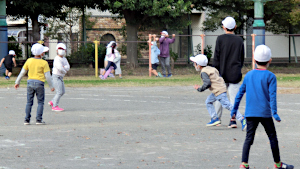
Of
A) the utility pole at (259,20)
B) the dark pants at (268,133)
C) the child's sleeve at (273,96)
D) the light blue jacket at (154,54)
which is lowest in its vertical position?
the dark pants at (268,133)

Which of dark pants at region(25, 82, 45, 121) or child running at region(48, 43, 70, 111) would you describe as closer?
dark pants at region(25, 82, 45, 121)

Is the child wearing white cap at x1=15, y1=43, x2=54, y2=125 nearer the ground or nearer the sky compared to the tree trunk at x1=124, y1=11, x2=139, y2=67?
nearer the ground

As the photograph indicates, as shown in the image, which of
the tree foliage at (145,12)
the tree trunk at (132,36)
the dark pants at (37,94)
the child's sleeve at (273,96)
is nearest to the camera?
the child's sleeve at (273,96)

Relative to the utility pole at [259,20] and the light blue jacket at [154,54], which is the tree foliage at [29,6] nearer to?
the light blue jacket at [154,54]

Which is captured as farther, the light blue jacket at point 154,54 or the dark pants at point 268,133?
the light blue jacket at point 154,54

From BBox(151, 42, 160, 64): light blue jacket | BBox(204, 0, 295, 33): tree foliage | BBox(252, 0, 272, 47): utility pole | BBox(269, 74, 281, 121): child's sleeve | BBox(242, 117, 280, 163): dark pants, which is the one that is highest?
BBox(204, 0, 295, 33): tree foliage

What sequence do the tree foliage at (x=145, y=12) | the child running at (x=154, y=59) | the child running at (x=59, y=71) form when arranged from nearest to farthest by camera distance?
1. the child running at (x=59, y=71)
2. the child running at (x=154, y=59)
3. the tree foliage at (x=145, y=12)

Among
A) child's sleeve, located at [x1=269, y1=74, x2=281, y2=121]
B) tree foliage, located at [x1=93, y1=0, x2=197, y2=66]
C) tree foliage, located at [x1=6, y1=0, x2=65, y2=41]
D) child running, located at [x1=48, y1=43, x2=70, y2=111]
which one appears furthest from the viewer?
tree foliage, located at [x1=6, y1=0, x2=65, y2=41]

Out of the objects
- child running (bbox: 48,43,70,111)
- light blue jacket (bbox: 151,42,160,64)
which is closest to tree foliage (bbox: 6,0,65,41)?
light blue jacket (bbox: 151,42,160,64)

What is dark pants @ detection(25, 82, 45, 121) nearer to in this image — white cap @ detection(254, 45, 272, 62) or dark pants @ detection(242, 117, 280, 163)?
dark pants @ detection(242, 117, 280, 163)

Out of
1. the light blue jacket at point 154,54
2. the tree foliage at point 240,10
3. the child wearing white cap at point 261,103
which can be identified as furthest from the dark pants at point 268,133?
the tree foliage at point 240,10

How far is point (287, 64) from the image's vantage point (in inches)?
1241

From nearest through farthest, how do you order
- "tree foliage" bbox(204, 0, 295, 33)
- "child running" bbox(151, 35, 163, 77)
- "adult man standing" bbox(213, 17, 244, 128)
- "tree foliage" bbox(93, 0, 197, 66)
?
"adult man standing" bbox(213, 17, 244, 128)
"child running" bbox(151, 35, 163, 77)
"tree foliage" bbox(93, 0, 197, 66)
"tree foliage" bbox(204, 0, 295, 33)

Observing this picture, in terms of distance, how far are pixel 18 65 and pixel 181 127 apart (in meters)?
20.8
